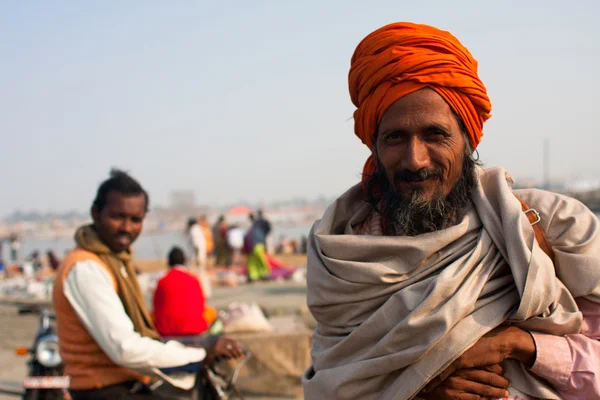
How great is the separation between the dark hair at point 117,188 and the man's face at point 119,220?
21 millimetres

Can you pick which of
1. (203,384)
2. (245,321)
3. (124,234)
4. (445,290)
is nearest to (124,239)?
(124,234)

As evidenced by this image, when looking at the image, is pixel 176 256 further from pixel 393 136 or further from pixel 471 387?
pixel 471 387

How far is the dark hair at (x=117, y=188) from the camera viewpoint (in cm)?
364

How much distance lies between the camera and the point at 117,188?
364 cm

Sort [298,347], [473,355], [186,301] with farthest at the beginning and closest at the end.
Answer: [298,347] < [186,301] < [473,355]

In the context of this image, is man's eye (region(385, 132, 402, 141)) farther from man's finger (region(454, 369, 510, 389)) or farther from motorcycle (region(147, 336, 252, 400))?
motorcycle (region(147, 336, 252, 400))

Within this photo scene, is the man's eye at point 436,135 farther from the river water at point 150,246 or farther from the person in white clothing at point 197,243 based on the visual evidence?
the person in white clothing at point 197,243

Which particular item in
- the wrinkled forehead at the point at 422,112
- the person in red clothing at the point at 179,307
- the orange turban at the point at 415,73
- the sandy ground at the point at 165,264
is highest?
the orange turban at the point at 415,73

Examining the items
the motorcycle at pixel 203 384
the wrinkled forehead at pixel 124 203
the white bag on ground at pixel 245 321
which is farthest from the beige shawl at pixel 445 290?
the white bag on ground at pixel 245 321

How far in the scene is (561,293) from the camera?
1855 millimetres

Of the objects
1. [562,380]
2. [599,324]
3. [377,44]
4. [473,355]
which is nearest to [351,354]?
[473,355]

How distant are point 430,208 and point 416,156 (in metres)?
0.17

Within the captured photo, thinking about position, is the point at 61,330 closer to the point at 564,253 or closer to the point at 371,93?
the point at 371,93

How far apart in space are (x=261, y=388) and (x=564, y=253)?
4821mm
